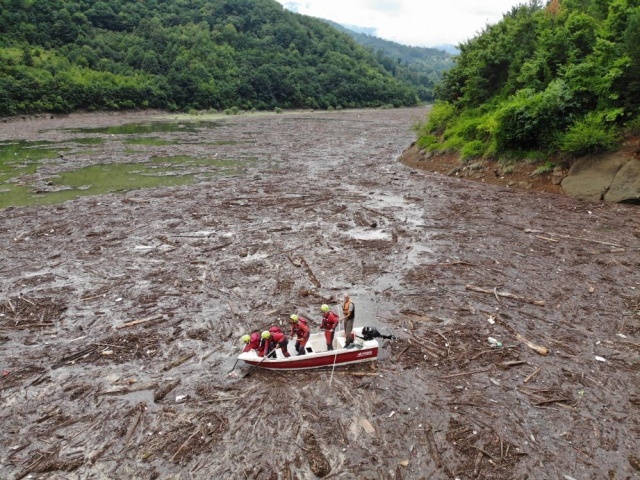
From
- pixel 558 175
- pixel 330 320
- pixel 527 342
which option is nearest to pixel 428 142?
pixel 558 175

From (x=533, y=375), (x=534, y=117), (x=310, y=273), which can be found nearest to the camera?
(x=533, y=375)

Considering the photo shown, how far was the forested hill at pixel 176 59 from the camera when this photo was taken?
257 ft

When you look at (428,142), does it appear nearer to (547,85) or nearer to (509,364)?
(547,85)

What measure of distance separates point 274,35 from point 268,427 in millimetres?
174045

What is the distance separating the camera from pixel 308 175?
98.2 ft

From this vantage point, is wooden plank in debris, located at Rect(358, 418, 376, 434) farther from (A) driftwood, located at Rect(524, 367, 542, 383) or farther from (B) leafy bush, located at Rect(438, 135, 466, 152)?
(B) leafy bush, located at Rect(438, 135, 466, 152)

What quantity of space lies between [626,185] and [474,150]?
387 inches

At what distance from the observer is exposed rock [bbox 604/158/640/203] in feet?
66.3

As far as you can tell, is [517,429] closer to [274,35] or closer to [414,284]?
[414,284]

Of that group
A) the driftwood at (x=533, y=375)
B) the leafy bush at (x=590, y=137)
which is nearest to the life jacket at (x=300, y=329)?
the driftwood at (x=533, y=375)

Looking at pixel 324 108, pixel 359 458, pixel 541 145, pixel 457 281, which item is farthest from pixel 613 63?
pixel 324 108

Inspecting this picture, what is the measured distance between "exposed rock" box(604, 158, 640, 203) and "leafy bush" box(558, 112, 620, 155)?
1.38 m

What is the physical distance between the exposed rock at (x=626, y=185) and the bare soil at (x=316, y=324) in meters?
0.56

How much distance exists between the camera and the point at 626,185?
2045 centimetres
